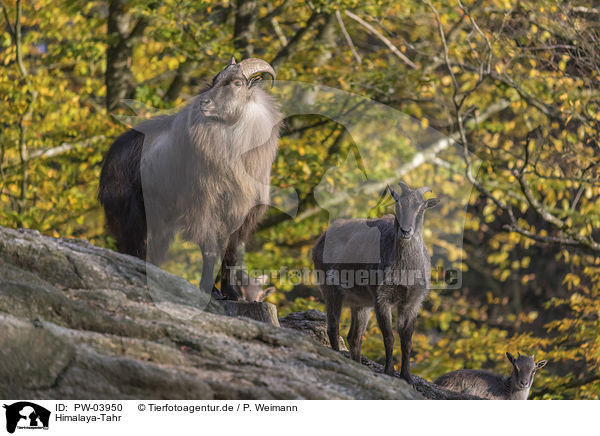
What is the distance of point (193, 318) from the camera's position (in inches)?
244

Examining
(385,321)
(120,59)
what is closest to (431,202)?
(385,321)

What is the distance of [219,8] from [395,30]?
3.81 metres

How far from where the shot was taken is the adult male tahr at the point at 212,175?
24.1 ft

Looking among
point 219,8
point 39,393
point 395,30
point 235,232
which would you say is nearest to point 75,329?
point 39,393

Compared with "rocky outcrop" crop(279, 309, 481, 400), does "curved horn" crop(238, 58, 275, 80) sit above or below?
above

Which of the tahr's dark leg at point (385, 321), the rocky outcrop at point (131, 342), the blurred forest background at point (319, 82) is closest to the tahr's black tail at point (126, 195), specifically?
the rocky outcrop at point (131, 342)

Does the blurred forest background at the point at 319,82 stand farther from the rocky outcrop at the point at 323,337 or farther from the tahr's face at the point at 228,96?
the tahr's face at the point at 228,96

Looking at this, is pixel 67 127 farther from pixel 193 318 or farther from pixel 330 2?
pixel 193 318

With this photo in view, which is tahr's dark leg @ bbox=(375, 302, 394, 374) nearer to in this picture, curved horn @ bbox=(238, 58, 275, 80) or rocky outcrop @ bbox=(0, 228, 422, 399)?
rocky outcrop @ bbox=(0, 228, 422, 399)

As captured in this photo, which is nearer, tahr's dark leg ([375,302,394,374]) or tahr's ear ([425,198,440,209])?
tahr's ear ([425,198,440,209])

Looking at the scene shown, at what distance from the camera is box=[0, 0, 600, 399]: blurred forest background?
12.7 metres

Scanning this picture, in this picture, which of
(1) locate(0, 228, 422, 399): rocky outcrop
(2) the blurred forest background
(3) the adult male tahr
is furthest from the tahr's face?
(2) the blurred forest background
